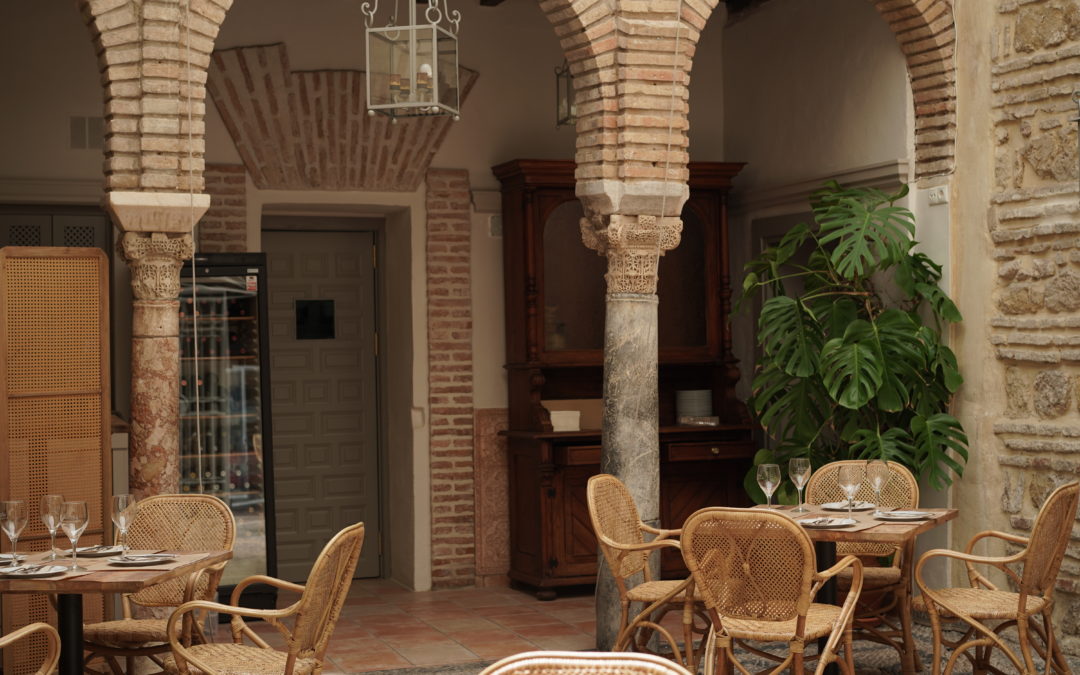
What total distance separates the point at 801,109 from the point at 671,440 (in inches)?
86.9

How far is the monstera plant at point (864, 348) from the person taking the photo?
22.9 feet

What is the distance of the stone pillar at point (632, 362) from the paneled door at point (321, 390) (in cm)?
298

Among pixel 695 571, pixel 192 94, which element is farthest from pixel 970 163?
pixel 192 94

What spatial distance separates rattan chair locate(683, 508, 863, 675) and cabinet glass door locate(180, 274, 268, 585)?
3820mm

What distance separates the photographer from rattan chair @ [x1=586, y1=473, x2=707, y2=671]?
18.4 ft

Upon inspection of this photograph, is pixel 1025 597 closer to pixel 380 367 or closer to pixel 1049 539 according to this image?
pixel 1049 539

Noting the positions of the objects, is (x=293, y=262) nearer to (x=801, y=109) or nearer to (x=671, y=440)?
(x=671, y=440)

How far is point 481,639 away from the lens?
23.4ft

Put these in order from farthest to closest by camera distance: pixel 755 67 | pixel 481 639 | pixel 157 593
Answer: pixel 755 67 < pixel 481 639 < pixel 157 593

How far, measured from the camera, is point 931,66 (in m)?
7.28

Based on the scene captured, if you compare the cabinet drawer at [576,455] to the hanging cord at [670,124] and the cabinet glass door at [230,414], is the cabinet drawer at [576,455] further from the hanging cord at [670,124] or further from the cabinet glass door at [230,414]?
the hanging cord at [670,124]

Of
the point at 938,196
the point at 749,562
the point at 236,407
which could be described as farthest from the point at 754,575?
the point at 236,407

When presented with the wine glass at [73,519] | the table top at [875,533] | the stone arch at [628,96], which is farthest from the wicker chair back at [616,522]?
the wine glass at [73,519]

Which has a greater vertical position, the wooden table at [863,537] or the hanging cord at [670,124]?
the hanging cord at [670,124]
